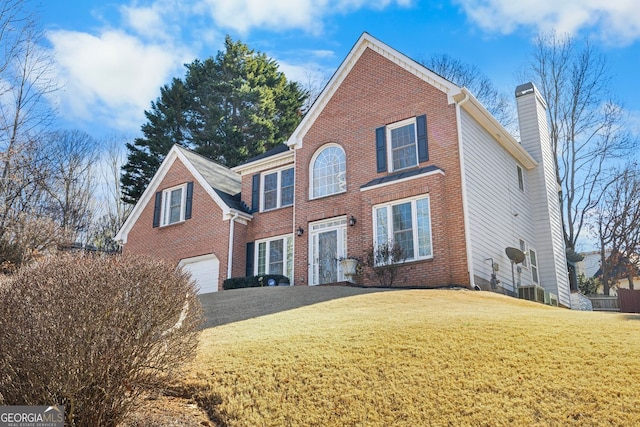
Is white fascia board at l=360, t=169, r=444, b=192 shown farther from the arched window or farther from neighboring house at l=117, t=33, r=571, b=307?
the arched window

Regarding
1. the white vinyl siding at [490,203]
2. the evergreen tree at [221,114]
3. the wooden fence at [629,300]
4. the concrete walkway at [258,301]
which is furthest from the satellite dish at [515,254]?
the evergreen tree at [221,114]

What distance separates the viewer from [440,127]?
17188mm

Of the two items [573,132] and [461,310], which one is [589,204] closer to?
[573,132]

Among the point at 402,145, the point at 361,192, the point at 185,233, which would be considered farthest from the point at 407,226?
the point at 185,233

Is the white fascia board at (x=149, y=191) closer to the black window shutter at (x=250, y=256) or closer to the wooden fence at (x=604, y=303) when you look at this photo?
the black window shutter at (x=250, y=256)

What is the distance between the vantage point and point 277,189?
2150 centimetres

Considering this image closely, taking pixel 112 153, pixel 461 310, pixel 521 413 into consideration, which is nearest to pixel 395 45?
pixel 461 310

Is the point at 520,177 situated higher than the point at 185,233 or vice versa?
the point at 520,177

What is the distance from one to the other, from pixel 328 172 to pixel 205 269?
6135 millimetres

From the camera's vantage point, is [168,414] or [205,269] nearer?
[168,414]

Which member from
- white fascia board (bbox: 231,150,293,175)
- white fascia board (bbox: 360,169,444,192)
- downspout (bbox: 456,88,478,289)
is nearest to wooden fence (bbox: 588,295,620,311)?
downspout (bbox: 456,88,478,289)

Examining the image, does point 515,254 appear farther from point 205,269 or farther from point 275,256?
point 205,269

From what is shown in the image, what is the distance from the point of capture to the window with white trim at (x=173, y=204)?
22.8m

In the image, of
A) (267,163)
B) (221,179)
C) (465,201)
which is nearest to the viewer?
(465,201)
